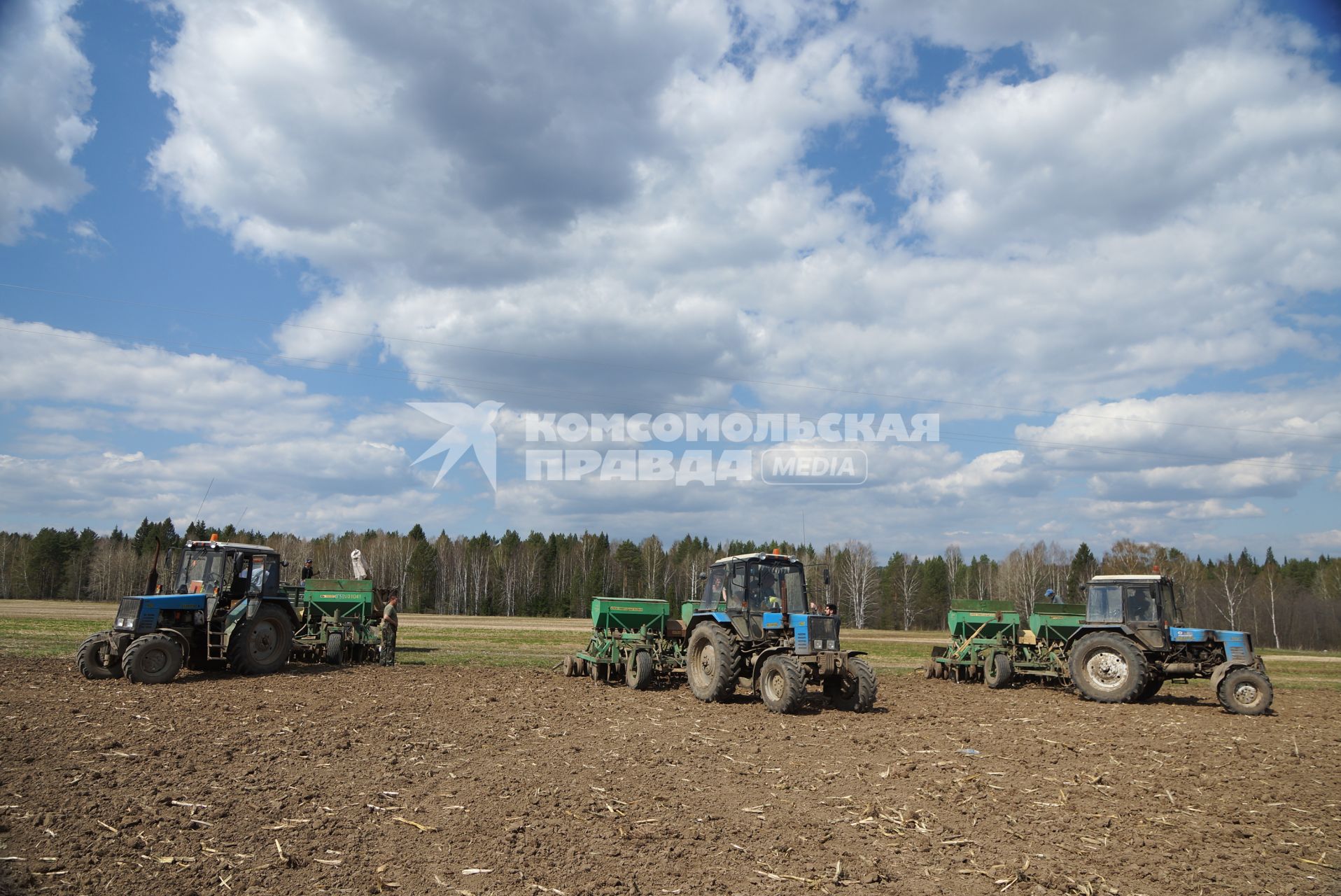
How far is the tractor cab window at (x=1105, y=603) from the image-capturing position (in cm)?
1680

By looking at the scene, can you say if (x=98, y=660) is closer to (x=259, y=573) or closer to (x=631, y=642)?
(x=259, y=573)

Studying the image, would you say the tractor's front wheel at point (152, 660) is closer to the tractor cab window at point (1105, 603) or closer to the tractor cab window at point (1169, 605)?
the tractor cab window at point (1105, 603)

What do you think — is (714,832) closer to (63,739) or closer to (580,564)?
(63,739)

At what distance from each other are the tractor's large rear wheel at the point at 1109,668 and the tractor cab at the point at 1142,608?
321 mm

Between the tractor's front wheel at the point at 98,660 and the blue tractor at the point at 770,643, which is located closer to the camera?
the blue tractor at the point at 770,643

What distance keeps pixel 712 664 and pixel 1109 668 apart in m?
8.43

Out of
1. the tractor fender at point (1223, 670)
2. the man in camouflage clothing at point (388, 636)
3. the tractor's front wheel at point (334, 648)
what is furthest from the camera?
the man in camouflage clothing at point (388, 636)

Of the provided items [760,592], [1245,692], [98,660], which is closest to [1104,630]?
[1245,692]

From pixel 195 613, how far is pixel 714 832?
13.0 m

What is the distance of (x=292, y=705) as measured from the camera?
40.4ft

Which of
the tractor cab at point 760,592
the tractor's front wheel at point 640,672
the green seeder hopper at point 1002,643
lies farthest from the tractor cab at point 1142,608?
the tractor's front wheel at point 640,672

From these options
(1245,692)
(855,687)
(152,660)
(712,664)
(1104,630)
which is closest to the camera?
(855,687)

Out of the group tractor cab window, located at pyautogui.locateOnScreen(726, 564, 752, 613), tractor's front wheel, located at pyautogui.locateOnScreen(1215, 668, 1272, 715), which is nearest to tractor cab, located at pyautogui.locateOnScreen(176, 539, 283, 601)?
tractor cab window, located at pyautogui.locateOnScreen(726, 564, 752, 613)

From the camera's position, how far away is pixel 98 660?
48.0 feet
